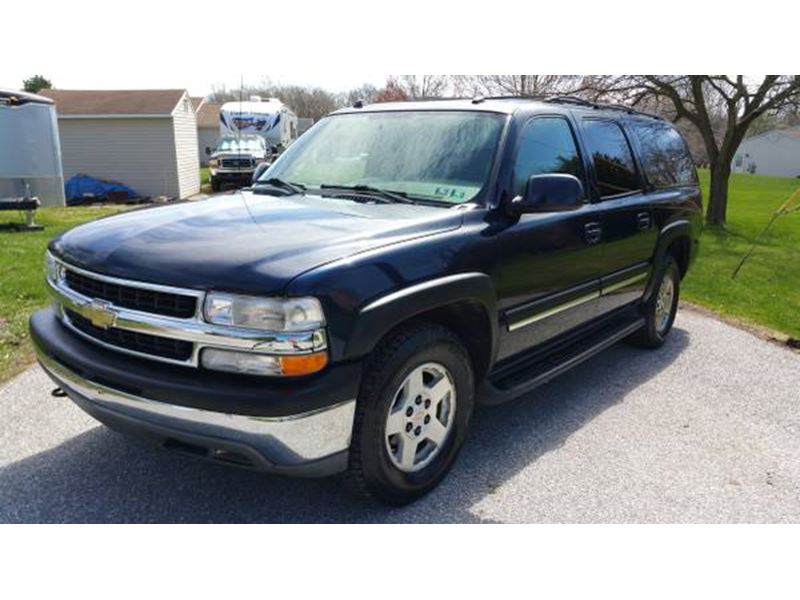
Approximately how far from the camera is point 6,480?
337 centimetres

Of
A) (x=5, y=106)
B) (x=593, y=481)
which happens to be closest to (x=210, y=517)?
(x=593, y=481)

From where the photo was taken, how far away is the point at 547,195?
358 centimetres

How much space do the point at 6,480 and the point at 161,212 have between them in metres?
1.57

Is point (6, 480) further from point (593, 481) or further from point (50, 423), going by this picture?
point (593, 481)

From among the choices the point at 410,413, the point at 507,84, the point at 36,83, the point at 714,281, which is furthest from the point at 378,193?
the point at 36,83

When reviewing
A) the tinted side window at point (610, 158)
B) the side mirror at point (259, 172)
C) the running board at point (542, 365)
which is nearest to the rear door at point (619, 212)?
the tinted side window at point (610, 158)

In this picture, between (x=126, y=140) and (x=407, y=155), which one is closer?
(x=407, y=155)

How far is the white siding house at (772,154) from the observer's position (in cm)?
6781

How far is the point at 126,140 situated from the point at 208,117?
Result: 2838 centimetres

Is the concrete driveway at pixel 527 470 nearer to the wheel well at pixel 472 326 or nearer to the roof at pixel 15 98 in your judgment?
the wheel well at pixel 472 326

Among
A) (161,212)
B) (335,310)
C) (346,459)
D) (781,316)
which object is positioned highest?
(161,212)

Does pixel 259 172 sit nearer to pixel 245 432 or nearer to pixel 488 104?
pixel 488 104

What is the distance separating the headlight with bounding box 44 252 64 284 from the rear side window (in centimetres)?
433

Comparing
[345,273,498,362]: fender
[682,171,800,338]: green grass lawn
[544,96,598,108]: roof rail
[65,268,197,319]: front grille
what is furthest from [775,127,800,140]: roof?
[65,268,197,319]: front grille
